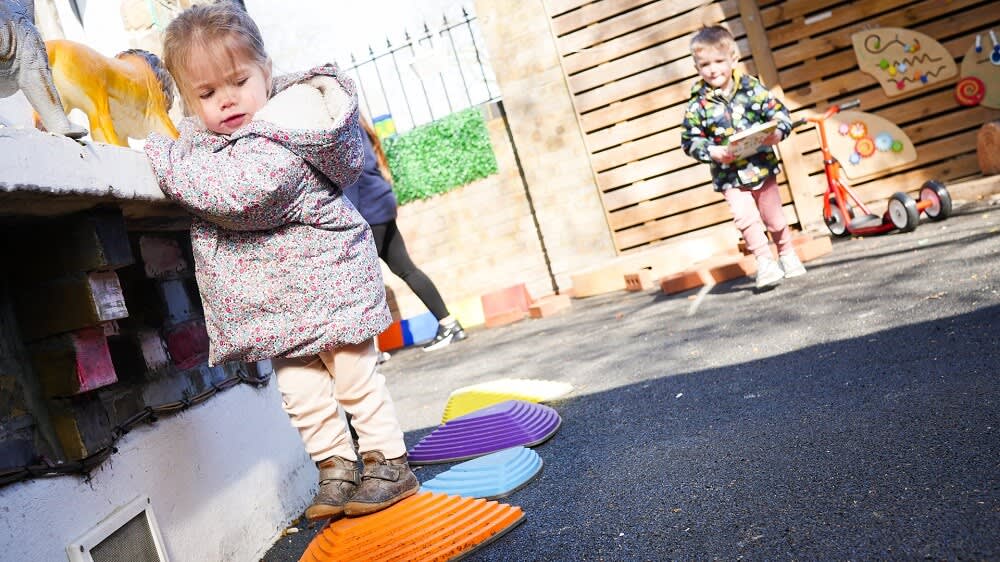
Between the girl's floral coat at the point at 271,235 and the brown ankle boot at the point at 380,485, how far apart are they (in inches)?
13.6

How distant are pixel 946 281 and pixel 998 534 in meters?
2.52

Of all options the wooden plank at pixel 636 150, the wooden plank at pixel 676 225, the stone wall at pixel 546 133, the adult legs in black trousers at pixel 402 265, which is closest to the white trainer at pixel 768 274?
the adult legs in black trousers at pixel 402 265

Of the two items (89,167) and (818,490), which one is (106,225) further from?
(818,490)

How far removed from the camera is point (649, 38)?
7.53 meters

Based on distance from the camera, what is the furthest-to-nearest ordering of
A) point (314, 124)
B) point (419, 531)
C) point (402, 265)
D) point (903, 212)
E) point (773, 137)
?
point (402, 265) → point (903, 212) → point (773, 137) → point (314, 124) → point (419, 531)

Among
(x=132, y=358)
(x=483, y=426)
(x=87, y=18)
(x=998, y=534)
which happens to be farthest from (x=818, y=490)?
(x=87, y=18)

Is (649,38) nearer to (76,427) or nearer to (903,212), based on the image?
(903,212)

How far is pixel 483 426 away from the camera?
9.54ft

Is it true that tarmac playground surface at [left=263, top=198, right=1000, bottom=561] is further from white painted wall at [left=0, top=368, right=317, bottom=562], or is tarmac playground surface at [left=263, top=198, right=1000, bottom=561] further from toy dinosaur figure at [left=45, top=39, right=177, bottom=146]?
toy dinosaur figure at [left=45, top=39, right=177, bottom=146]

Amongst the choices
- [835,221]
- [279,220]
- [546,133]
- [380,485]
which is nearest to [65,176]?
[279,220]

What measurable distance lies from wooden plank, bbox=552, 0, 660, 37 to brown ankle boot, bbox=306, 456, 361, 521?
6.34 m

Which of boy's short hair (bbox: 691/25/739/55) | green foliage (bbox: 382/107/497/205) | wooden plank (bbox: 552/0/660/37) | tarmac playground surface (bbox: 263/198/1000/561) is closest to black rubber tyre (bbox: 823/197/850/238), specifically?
tarmac playground surface (bbox: 263/198/1000/561)

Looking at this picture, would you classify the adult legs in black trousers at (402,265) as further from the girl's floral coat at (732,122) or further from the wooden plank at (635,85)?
the wooden plank at (635,85)

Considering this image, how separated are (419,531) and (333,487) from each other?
1.01ft
